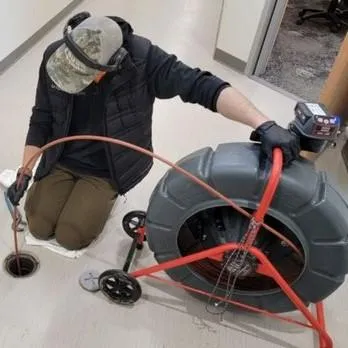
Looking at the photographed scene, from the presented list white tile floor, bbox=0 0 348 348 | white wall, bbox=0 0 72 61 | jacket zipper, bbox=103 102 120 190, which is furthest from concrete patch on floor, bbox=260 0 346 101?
jacket zipper, bbox=103 102 120 190

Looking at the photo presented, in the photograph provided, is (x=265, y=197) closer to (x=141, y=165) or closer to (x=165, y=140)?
(x=141, y=165)

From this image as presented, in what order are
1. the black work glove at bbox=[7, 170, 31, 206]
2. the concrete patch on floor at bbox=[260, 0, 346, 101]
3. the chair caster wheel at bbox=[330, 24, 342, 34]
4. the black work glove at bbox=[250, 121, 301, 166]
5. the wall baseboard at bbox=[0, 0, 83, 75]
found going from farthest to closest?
the chair caster wheel at bbox=[330, 24, 342, 34]
the concrete patch on floor at bbox=[260, 0, 346, 101]
the wall baseboard at bbox=[0, 0, 83, 75]
the black work glove at bbox=[7, 170, 31, 206]
the black work glove at bbox=[250, 121, 301, 166]

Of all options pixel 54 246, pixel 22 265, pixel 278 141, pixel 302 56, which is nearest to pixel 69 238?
pixel 54 246

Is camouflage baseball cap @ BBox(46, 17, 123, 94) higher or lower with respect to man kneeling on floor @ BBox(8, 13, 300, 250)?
higher

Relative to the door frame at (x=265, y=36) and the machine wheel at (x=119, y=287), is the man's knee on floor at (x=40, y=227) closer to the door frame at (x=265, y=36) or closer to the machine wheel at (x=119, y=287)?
the machine wheel at (x=119, y=287)

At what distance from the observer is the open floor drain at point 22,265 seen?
1.56 metres

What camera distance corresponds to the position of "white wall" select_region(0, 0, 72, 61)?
8.40ft

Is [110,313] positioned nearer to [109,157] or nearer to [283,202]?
[109,157]

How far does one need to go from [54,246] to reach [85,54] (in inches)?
31.5

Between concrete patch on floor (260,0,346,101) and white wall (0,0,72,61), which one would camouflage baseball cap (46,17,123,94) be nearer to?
white wall (0,0,72,61)

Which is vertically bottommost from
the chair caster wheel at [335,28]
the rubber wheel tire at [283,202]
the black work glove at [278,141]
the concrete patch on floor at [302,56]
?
the concrete patch on floor at [302,56]

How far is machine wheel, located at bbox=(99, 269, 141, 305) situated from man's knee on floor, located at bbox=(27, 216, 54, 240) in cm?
31

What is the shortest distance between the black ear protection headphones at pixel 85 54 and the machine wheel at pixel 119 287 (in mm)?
653

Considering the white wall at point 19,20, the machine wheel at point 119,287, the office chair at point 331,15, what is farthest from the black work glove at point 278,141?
the office chair at point 331,15
